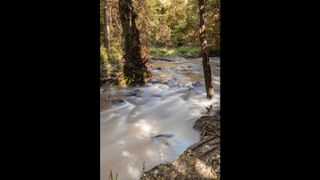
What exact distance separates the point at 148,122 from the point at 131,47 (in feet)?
12.2

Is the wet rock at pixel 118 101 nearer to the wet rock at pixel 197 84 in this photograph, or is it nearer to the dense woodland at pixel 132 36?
the dense woodland at pixel 132 36

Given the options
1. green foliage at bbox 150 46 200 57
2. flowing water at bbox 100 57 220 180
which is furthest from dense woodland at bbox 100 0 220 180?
green foliage at bbox 150 46 200 57

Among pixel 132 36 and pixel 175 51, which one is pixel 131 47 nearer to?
pixel 132 36

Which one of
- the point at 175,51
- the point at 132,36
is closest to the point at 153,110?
the point at 132,36

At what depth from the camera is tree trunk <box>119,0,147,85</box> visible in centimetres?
1023

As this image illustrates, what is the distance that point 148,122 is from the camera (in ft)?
24.7

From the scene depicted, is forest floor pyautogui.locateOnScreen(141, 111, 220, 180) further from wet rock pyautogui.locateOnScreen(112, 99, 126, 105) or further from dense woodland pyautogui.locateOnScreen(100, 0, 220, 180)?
wet rock pyautogui.locateOnScreen(112, 99, 126, 105)

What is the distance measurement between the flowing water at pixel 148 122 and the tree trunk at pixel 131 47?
0.52 m
